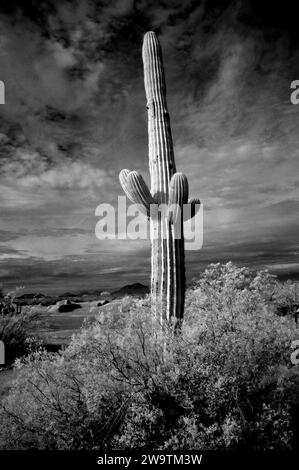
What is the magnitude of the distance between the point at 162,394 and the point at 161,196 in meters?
3.31

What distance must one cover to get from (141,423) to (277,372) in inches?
83.1

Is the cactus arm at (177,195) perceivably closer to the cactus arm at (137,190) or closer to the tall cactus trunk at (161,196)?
the tall cactus trunk at (161,196)

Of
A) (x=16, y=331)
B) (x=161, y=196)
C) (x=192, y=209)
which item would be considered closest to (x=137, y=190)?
(x=161, y=196)

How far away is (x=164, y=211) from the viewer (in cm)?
588

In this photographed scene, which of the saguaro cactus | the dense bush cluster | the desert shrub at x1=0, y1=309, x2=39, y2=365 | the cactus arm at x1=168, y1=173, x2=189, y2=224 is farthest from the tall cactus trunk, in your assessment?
the desert shrub at x1=0, y1=309, x2=39, y2=365

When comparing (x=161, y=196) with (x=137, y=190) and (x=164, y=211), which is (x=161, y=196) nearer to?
(x=164, y=211)

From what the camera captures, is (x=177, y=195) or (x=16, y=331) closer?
(x=177, y=195)

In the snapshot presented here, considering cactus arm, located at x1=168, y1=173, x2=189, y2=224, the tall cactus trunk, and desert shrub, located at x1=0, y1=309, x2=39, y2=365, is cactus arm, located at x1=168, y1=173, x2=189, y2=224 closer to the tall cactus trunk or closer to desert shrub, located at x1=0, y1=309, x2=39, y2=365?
the tall cactus trunk

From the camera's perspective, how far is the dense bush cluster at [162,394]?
12.4 ft

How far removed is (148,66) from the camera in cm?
703

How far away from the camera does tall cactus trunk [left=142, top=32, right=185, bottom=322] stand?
18.4 feet

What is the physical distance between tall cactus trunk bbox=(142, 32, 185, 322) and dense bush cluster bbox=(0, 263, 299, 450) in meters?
0.71

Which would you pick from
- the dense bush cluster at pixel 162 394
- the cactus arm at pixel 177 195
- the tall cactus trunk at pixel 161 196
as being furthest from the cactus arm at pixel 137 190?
the dense bush cluster at pixel 162 394

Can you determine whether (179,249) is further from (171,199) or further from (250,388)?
(250,388)
